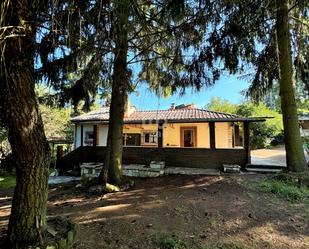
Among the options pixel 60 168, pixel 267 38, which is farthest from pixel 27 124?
pixel 60 168

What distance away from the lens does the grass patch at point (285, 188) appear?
259 inches

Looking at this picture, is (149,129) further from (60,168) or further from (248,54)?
(248,54)

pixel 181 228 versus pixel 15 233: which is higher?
pixel 15 233

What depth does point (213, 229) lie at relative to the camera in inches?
189

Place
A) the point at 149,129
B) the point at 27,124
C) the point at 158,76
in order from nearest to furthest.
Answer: the point at 27,124, the point at 158,76, the point at 149,129

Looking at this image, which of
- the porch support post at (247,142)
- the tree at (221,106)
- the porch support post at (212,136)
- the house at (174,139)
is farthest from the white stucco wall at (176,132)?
the tree at (221,106)

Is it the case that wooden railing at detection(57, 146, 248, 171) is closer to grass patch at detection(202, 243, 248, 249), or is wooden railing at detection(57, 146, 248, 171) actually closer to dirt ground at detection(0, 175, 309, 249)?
dirt ground at detection(0, 175, 309, 249)

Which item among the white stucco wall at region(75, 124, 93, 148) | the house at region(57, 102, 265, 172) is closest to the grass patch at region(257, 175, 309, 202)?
the house at region(57, 102, 265, 172)

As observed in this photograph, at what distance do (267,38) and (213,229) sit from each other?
248 inches

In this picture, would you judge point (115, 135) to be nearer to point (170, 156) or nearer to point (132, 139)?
point (170, 156)

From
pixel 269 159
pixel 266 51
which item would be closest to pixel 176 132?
pixel 269 159

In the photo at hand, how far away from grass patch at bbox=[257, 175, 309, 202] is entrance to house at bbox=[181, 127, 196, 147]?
9.30 m

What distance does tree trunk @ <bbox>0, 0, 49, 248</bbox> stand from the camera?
3.19 metres

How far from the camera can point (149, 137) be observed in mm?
17688
